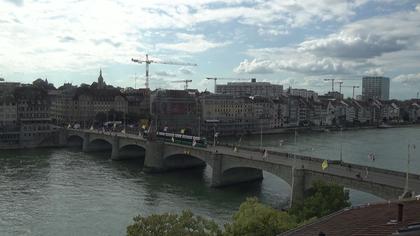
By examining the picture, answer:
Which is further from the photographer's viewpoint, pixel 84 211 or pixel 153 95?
pixel 153 95

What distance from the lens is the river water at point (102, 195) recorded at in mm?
37344

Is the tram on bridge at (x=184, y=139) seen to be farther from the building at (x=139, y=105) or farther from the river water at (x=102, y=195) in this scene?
the building at (x=139, y=105)

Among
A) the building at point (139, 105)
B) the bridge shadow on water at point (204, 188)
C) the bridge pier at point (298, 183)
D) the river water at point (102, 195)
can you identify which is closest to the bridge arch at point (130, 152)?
the river water at point (102, 195)

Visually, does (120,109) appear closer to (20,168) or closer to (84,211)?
(20,168)

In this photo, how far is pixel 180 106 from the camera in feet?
483

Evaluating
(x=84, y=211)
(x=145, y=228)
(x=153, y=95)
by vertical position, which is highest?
(x=153, y=95)

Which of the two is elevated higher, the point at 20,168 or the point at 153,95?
the point at 153,95

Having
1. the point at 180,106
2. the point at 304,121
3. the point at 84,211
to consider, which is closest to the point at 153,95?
the point at 180,106

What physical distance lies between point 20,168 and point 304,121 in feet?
420

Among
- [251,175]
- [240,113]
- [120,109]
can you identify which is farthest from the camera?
[240,113]

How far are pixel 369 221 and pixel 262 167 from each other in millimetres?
34240

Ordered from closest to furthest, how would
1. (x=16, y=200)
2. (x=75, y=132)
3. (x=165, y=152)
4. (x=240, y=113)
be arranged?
1. (x=16, y=200)
2. (x=165, y=152)
3. (x=75, y=132)
4. (x=240, y=113)

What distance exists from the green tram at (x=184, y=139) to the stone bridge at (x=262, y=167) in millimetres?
1826

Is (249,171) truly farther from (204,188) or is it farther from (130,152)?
(130,152)
